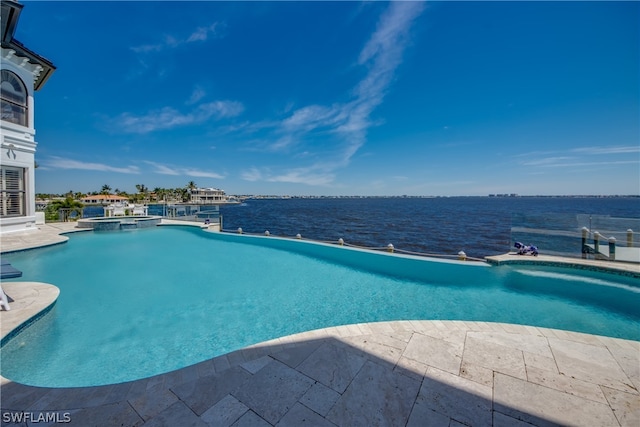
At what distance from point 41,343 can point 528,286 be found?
930 cm

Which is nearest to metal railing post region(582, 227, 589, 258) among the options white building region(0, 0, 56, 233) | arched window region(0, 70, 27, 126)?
white building region(0, 0, 56, 233)

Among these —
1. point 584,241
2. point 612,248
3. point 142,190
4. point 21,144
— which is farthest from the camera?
point 142,190

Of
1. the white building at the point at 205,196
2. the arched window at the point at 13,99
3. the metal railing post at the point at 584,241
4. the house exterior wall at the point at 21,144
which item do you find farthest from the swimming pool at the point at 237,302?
the white building at the point at 205,196

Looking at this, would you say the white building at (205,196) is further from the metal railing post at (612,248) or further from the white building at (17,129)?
the metal railing post at (612,248)

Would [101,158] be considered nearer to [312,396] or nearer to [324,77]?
[324,77]

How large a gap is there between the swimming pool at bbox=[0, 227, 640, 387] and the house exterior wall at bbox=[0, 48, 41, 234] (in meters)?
3.00

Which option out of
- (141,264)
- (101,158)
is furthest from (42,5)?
(101,158)

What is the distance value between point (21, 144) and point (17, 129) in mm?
525

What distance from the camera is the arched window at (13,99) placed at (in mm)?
8172

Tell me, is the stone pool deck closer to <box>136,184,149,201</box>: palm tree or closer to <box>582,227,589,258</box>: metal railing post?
<box>582,227,589,258</box>: metal railing post

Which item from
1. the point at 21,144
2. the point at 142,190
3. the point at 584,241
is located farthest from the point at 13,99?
the point at 142,190

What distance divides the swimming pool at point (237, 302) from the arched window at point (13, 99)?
5.16m

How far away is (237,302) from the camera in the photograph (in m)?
4.90

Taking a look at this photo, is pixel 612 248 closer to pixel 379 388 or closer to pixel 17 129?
pixel 379 388
